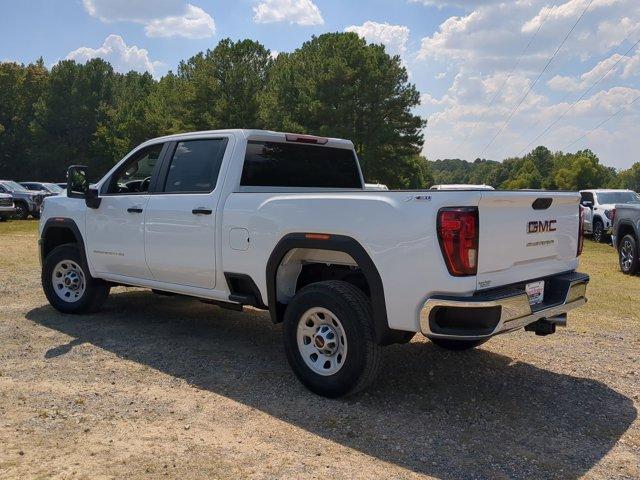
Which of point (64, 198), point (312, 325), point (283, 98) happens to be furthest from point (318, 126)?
point (312, 325)

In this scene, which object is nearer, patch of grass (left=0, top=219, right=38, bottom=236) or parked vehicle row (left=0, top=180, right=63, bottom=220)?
patch of grass (left=0, top=219, right=38, bottom=236)

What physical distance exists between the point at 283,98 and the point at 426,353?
118ft

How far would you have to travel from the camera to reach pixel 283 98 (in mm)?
A: 40031

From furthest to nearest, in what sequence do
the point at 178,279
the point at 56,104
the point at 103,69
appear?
the point at 103,69 → the point at 56,104 → the point at 178,279

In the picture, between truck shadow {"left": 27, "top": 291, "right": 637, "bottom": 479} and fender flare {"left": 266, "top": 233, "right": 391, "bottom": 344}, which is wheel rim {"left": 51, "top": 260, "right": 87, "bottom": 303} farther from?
fender flare {"left": 266, "top": 233, "right": 391, "bottom": 344}

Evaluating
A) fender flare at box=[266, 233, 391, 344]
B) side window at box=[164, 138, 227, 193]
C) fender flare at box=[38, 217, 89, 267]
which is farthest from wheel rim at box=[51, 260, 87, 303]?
fender flare at box=[266, 233, 391, 344]

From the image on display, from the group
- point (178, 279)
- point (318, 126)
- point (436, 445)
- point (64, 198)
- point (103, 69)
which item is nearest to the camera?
point (436, 445)

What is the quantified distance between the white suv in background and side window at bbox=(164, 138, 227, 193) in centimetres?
1552

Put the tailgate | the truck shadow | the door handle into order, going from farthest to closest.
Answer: the door handle → the tailgate → the truck shadow

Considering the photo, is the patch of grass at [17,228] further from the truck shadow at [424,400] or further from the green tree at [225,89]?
the green tree at [225,89]

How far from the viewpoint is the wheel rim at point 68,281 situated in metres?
7.10

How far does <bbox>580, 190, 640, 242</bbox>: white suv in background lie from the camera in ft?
61.1

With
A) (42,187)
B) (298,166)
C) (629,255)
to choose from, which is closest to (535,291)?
(298,166)

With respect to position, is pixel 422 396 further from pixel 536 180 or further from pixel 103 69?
pixel 536 180
